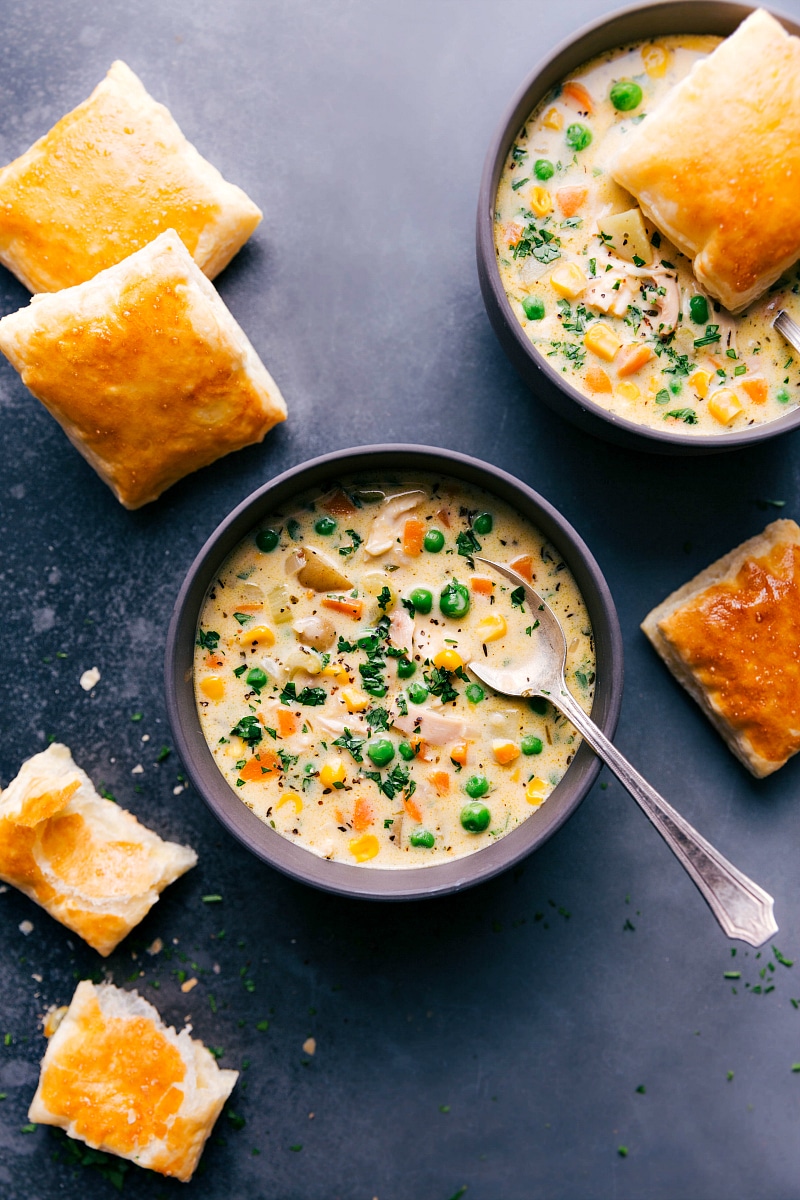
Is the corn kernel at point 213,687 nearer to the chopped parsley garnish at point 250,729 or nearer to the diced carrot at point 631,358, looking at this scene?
the chopped parsley garnish at point 250,729

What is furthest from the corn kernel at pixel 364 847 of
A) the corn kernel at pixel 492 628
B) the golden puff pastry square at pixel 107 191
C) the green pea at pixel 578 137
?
the green pea at pixel 578 137

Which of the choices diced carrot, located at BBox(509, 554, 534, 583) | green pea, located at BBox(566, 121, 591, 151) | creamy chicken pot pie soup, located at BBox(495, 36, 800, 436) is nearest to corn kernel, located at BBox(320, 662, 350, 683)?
diced carrot, located at BBox(509, 554, 534, 583)

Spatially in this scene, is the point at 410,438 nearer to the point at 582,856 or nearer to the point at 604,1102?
the point at 582,856

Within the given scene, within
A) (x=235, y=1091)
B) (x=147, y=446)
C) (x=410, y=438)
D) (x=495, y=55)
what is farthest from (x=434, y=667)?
(x=495, y=55)

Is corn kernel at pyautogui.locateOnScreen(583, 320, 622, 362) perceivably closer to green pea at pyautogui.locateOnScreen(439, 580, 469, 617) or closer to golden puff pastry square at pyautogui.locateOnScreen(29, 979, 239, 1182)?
green pea at pyautogui.locateOnScreen(439, 580, 469, 617)

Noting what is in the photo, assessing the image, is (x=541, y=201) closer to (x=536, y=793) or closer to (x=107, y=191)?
(x=107, y=191)

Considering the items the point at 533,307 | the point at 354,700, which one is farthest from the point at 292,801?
the point at 533,307
